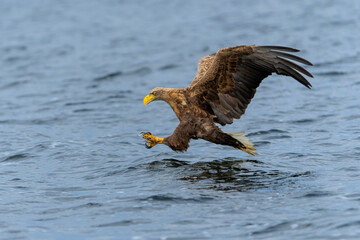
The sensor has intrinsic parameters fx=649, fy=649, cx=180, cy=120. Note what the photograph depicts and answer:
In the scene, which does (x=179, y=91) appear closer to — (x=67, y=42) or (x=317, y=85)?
(x=317, y=85)

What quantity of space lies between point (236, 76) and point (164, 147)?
2.10 meters

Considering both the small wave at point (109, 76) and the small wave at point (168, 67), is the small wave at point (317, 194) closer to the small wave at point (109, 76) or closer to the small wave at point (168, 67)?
the small wave at point (109, 76)

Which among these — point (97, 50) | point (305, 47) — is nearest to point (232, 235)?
point (305, 47)

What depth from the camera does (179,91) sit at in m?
8.40

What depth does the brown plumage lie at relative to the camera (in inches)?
307

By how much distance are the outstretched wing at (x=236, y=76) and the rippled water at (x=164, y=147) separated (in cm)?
76

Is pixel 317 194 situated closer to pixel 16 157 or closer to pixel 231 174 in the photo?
pixel 231 174

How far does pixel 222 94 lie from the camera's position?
8.30 meters

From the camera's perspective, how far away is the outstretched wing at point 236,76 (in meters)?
7.75

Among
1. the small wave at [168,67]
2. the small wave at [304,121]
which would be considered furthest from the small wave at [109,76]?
the small wave at [304,121]

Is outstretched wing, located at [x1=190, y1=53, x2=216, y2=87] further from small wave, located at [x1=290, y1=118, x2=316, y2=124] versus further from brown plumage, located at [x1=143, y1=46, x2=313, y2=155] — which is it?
small wave, located at [x1=290, y1=118, x2=316, y2=124]

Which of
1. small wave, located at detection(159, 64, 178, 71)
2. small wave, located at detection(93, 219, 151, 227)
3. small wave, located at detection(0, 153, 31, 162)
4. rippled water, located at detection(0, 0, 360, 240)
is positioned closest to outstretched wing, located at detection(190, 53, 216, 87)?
rippled water, located at detection(0, 0, 360, 240)

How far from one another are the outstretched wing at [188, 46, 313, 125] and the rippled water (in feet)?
2.49

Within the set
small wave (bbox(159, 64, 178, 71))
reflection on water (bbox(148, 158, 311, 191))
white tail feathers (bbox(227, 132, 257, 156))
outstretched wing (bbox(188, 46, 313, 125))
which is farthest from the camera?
small wave (bbox(159, 64, 178, 71))
